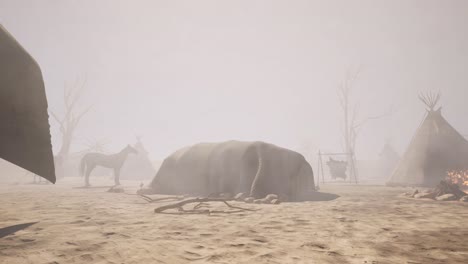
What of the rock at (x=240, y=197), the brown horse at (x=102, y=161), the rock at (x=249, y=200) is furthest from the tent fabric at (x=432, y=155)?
the brown horse at (x=102, y=161)

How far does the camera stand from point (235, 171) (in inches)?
376

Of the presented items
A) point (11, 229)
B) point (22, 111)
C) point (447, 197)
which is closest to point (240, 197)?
point (11, 229)

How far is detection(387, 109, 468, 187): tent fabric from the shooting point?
16.2m

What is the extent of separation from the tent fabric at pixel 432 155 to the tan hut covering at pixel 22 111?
64.0 feet

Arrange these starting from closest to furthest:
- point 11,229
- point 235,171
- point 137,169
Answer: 1. point 11,229
2. point 235,171
3. point 137,169

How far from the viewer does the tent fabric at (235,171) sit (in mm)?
9133

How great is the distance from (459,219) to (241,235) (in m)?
4.50

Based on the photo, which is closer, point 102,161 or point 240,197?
point 240,197

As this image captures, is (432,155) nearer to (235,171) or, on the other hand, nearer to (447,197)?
(447,197)

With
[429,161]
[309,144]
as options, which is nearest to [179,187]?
[429,161]

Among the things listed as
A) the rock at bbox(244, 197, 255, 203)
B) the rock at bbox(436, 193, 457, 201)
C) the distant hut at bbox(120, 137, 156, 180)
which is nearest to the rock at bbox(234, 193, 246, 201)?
the rock at bbox(244, 197, 255, 203)

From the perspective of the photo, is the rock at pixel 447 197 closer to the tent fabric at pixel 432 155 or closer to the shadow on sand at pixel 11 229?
the tent fabric at pixel 432 155

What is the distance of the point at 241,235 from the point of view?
369 centimetres

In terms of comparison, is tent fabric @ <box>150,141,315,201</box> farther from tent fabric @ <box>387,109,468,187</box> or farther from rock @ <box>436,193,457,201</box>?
tent fabric @ <box>387,109,468,187</box>
